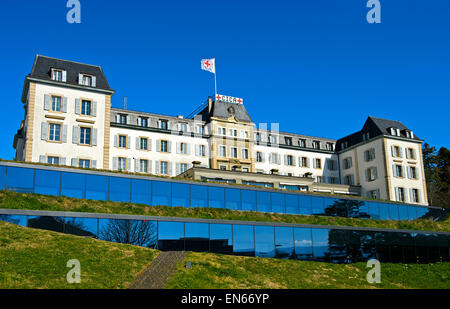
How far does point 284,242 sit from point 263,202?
6445mm

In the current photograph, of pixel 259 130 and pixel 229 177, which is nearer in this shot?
pixel 229 177

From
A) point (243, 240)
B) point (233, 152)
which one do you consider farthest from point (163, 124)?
point (243, 240)

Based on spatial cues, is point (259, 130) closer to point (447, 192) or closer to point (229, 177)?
point (229, 177)

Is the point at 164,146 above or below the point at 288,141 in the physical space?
below

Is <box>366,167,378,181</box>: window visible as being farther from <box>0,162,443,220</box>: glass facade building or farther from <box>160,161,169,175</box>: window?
<box>160,161,169,175</box>: window

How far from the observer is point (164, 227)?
1499 inches

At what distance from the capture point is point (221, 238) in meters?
39.6

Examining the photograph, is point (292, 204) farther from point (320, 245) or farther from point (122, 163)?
point (122, 163)

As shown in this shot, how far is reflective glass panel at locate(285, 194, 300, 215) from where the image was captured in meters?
48.7

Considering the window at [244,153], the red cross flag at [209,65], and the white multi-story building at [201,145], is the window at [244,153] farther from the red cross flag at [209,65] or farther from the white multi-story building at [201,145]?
the red cross flag at [209,65]

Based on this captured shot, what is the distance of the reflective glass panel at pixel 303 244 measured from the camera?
138 feet

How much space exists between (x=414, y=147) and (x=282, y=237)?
120ft
